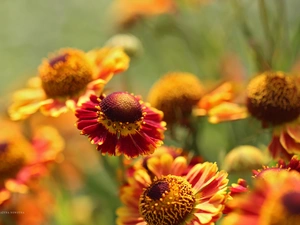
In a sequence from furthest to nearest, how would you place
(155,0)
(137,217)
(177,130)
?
(155,0)
(177,130)
(137,217)

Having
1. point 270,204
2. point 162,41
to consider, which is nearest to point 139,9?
point 162,41

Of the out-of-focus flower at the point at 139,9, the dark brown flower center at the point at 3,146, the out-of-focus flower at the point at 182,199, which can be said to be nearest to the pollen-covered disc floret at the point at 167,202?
the out-of-focus flower at the point at 182,199

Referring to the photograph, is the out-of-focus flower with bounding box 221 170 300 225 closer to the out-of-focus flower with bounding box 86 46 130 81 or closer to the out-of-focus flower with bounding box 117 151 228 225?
the out-of-focus flower with bounding box 117 151 228 225

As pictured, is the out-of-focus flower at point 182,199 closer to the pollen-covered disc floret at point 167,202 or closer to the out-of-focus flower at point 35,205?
the pollen-covered disc floret at point 167,202

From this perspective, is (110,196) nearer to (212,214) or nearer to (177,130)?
(177,130)

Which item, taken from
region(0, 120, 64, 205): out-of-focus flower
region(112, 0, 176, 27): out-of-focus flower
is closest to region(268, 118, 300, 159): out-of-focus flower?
region(0, 120, 64, 205): out-of-focus flower

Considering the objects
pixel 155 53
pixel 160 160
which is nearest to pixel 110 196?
pixel 160 160

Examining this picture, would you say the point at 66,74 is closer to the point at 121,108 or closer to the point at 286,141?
the point at 121,108
